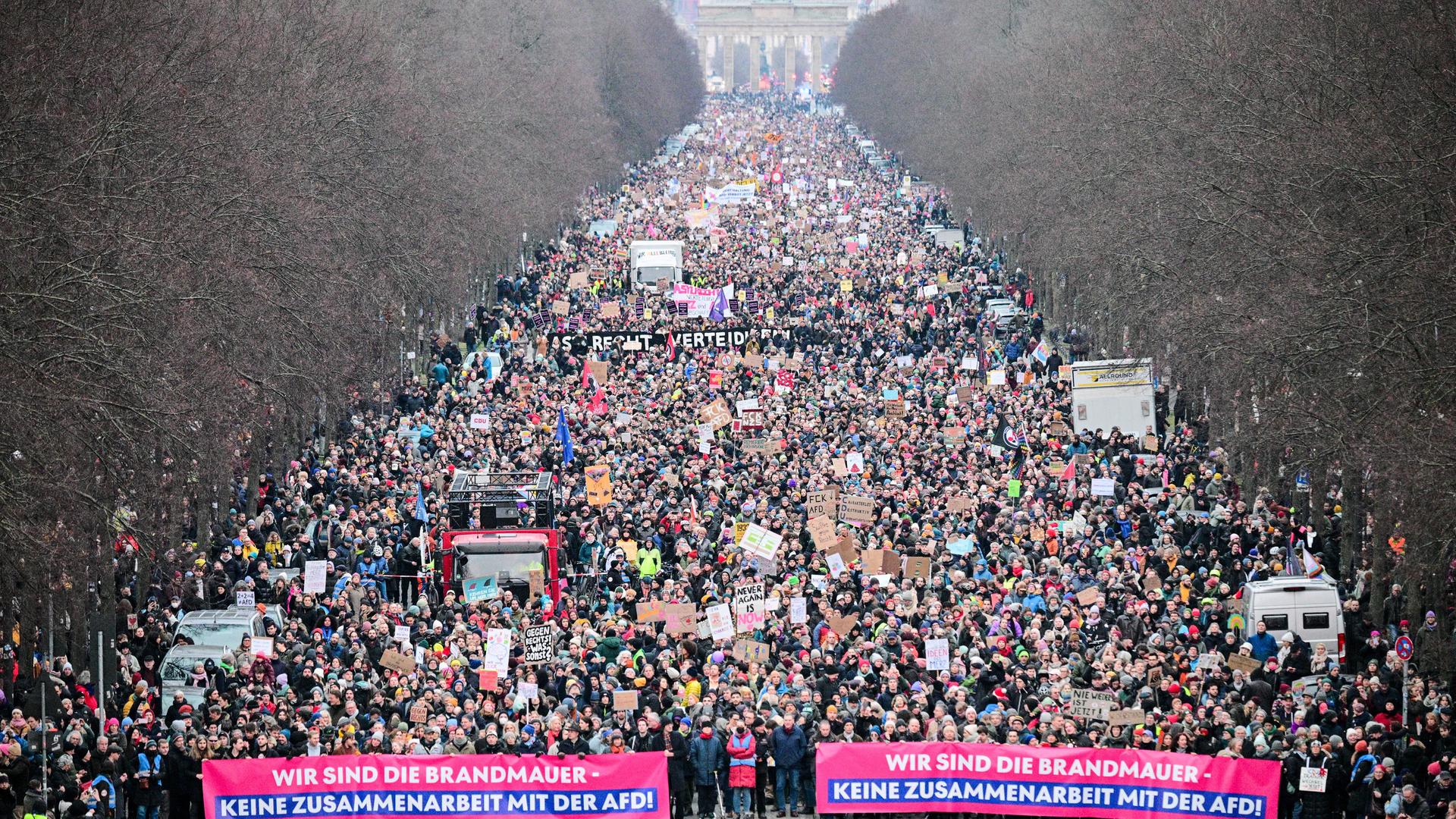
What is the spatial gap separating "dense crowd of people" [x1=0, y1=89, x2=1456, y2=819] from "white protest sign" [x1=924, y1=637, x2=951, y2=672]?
0.16 meters

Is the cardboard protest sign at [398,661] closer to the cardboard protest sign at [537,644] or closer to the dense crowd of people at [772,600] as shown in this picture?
the dense crowd of people at [772,600]

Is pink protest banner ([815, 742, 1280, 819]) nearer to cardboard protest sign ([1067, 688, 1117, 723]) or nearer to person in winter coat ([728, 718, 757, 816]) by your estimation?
person in winter coat ([728, 718, 757, 816])

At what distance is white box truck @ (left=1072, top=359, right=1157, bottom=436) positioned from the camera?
A: 1629 inches

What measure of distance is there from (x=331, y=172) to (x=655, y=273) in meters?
21.0

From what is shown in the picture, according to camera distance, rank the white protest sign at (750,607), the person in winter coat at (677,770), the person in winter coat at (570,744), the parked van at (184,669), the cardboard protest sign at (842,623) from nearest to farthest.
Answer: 1. the person in winter coat at (570,744)
2. the person in winter coat at (677,770)
3. the parked van at (184,669)
4. the cardboard protest sign at (842,623)
5. the white protest sign at (750,607)

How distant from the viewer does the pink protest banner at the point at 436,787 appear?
826 inches

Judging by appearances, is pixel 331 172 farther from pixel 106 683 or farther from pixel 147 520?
pixel 106 683

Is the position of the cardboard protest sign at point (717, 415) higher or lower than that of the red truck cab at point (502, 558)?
higher

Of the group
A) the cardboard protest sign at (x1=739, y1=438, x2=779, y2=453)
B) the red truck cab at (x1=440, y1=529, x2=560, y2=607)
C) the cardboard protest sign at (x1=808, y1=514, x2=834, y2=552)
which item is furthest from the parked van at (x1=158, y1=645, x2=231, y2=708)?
the cardboard protest sign at (x1=739, y1=438, x2=779, y2=453)

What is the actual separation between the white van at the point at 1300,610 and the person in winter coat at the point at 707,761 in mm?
7582

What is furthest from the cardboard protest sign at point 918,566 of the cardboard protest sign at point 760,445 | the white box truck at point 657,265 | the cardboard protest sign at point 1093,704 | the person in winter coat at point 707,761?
the white box truck at point 657,265

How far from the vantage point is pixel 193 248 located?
34250mm

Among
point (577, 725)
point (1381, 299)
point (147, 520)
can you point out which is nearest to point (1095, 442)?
point (1381, 299)

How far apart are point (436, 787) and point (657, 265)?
46.0 metres
